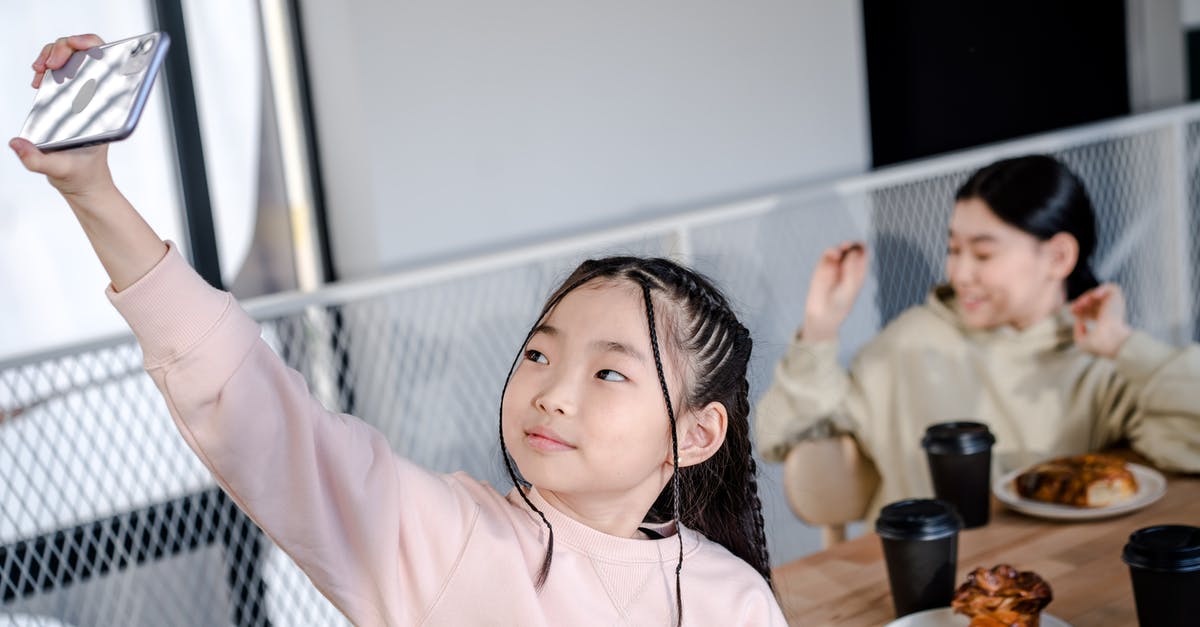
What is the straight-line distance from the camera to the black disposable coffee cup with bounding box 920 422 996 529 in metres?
1.33

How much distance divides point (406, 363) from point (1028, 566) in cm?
87

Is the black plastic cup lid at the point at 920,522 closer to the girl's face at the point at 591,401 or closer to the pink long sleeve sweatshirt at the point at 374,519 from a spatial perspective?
the pink long sleeve sweatshirt at the point at 374,519

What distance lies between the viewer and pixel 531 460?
33.6 inches

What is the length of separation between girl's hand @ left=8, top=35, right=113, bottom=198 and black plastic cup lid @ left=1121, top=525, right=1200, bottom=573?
2.65ft

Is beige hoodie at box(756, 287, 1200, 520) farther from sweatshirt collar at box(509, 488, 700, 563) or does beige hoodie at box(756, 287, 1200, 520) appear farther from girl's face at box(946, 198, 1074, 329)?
sweatshirt collar at box(509, 488, 700, 563)

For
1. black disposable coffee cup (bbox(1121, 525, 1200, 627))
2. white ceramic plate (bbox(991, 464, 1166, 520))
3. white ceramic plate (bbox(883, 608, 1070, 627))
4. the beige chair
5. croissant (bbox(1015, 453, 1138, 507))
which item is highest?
black disposable coffee cup (bbox(1121, 525, 1200, 627))

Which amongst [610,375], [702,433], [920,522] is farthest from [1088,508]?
[610,375]

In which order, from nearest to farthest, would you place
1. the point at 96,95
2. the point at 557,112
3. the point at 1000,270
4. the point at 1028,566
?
the point at 96,95, the point at 1028,566, the point at 1000,270, the point at 557,112

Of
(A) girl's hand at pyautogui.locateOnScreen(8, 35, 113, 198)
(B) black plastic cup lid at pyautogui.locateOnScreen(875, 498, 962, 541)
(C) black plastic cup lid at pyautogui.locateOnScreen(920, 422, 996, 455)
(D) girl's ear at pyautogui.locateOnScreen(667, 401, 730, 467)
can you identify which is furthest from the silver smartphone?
(C) black plastic cup lid at pyautogui.locateOnScreen(920, 422, 996, 455)

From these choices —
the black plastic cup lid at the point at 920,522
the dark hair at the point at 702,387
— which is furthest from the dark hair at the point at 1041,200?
the dark hair at the point at 702,387

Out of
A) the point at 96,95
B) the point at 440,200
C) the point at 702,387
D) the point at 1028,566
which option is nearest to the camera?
the point at 96,95

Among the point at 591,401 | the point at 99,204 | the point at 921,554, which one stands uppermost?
the point at 99,204

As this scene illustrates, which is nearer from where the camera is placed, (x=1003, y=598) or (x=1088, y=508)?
(x=1003, y=598)

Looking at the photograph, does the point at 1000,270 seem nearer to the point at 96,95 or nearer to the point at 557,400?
the point at 557,400
